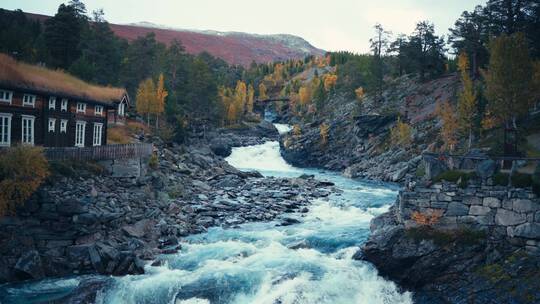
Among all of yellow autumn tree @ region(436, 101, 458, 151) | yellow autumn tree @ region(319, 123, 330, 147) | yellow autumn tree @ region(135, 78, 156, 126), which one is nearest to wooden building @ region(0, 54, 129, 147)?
yellow autumn tree @ region(135, 78, 156, 126)

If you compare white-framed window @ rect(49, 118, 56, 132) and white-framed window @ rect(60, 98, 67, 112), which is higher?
white-framed window @ rect(60, 98, 67, 112)

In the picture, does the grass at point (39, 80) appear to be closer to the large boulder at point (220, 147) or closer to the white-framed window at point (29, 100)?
the white-framed window at point (29, 100)

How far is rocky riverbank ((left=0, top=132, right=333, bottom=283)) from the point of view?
2072 cm

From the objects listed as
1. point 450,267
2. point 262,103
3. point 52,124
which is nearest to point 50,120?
point 52,124

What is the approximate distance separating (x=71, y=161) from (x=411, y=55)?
62.1 metres

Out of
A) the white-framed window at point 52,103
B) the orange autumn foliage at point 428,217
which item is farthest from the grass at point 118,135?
the orange autumn foliage at point 428,217

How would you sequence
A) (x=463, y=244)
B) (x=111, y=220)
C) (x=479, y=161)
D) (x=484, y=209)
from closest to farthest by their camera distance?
(x=463, y=244), (x=484, y=209), (x=479, y=161), (x=111, y=220)

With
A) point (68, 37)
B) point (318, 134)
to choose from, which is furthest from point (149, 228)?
point (318, 134)

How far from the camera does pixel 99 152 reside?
97.6 feet

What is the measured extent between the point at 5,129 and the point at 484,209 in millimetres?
30276

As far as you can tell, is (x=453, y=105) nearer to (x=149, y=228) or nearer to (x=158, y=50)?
(x=149, y=228)

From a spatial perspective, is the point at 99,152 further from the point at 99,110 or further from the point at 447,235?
the point at 447,235

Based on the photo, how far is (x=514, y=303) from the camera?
611 inches

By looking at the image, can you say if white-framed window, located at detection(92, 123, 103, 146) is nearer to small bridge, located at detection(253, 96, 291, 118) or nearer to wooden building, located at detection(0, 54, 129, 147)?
wooden building, located at detection(0, 54, 129, 147)
